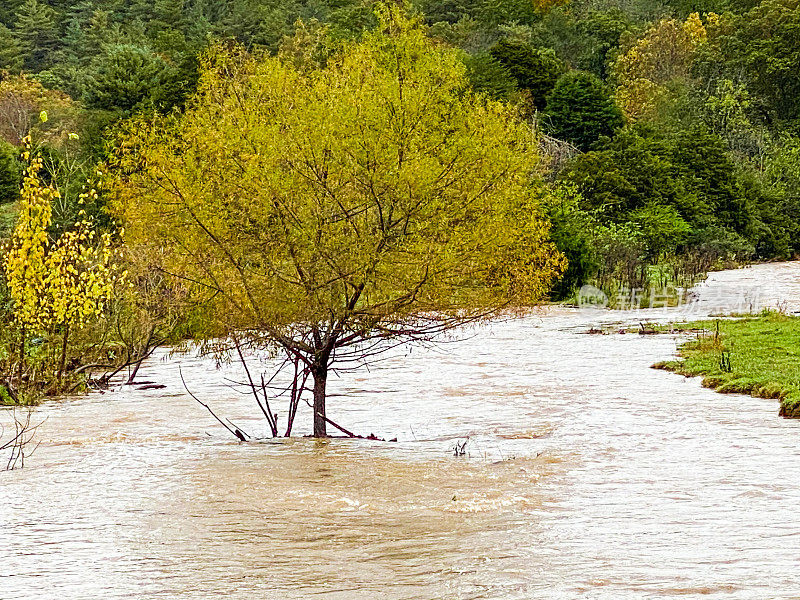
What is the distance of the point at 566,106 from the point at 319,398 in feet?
135

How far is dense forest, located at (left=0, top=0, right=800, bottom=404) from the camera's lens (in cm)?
3472

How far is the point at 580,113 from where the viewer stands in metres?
53.9

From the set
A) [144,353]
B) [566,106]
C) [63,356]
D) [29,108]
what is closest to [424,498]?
[63,356]

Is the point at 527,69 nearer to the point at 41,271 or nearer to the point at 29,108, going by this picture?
the point at 29,108

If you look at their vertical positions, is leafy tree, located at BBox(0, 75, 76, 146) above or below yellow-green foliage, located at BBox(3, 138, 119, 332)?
above

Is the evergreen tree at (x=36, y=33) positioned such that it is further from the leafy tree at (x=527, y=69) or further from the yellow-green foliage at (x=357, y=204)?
the yellow-green foliage at (x=357, y=204)

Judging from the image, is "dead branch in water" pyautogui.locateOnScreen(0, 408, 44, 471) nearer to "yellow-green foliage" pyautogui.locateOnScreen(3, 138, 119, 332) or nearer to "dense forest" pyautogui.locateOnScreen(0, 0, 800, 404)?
"yellow-green foliage" pyautogui.locateOnScreen(3, 138, 119, 332)

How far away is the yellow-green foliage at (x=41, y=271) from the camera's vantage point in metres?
16.4

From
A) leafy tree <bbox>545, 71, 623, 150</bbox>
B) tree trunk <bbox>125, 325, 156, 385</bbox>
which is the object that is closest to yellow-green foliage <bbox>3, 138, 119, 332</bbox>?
tree trunk <bbox>125, 325, 156, 385</bbox>

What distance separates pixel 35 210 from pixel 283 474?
6095mm

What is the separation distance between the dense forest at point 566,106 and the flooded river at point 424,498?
3875mm

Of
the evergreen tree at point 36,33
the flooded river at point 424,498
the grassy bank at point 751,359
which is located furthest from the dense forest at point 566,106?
the grassy bank at point 751,359

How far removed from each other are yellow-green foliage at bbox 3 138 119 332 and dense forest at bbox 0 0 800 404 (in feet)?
0.68

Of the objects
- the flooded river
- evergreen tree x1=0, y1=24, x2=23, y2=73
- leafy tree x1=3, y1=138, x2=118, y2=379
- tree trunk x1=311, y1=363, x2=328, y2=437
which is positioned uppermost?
evergreen tree x1=0, y1=24, x2=23, y2=73
